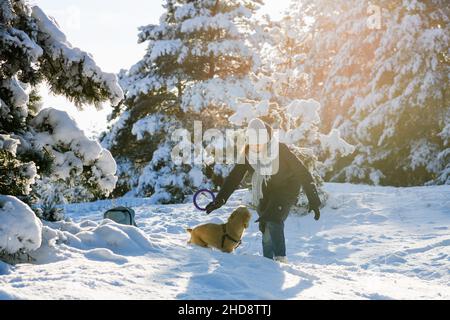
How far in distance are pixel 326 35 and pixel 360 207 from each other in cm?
1328

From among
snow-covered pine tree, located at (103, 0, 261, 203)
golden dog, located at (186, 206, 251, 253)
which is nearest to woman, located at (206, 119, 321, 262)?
golden dog, located at (186, 206, 251, 253)

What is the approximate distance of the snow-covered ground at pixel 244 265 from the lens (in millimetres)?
3477

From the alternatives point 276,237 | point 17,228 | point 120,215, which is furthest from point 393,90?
point 17,228

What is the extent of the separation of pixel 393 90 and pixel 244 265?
1482 centimetres

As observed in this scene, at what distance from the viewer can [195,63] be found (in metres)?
16.9

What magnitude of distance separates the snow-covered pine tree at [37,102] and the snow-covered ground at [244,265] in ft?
2.02

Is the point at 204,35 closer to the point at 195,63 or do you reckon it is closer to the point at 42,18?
the point at 195,63

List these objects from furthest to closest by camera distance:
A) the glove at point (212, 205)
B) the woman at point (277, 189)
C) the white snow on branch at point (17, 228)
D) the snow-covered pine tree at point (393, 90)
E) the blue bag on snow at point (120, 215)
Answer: the snow-covered pine tree at point (393, 90)
the blue bag on snow at point (120, 215)
the glove at point (212, 205)
the woman at point (277, 189)
the white snow on branch at point (17, 228)

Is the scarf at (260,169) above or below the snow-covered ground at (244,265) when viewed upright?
above

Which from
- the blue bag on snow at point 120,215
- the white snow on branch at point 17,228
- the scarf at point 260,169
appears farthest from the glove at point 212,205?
the blue bag on snow at point 120,215

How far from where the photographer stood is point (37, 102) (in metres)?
5.41

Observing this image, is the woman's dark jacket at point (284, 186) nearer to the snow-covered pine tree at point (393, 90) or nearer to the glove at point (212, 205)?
the glove at point (212, 205)

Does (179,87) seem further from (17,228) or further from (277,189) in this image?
(17,228)
